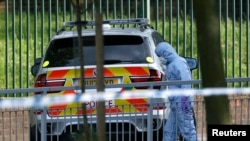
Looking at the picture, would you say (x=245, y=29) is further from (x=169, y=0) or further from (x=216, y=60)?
(x=216, y=60)

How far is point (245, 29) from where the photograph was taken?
1495cm

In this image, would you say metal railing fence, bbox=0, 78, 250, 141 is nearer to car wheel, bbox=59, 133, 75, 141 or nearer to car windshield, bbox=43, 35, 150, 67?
car wheel, bbox=59, 133, 75, 141

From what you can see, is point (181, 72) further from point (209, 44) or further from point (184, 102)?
point (209, 44)

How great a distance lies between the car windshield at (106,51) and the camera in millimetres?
10094

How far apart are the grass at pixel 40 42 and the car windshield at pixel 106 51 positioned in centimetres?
271

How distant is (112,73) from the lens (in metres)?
9.77

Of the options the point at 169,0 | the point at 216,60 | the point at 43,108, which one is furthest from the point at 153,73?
the point at 216,60

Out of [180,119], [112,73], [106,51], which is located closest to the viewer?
[180,119]

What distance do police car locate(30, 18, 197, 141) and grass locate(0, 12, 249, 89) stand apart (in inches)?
94.2

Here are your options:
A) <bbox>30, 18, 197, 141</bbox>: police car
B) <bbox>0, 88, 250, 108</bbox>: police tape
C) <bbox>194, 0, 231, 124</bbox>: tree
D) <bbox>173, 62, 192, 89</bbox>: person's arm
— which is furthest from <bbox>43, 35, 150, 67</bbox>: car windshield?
<bbox>194, 0, 231, 124</bbox>: tree

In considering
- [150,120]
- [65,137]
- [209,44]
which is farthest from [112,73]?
[209,44]

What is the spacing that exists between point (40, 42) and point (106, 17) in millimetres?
1121

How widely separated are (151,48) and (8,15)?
166 inches

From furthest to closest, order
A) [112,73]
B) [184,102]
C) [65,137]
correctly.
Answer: [112,73]
[184,102]
[65,137]
